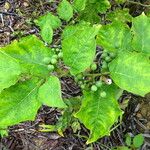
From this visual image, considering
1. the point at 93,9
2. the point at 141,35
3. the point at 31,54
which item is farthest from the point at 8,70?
the point at 93,9

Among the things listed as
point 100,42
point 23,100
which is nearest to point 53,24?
point 100,42

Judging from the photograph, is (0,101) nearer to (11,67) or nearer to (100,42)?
(11,67)

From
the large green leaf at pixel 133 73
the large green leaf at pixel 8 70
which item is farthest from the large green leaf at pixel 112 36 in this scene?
the large green leaf at pixel 8 70

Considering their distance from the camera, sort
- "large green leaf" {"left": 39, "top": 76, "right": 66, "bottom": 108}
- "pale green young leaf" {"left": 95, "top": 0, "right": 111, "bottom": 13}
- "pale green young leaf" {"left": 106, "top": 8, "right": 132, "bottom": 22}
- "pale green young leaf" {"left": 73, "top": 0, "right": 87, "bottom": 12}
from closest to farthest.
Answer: "large green leaf" {"left": 39, "top": 76, "right": 66, "bottom": 108}, "pale green young leaf" {"left": 73, "top": 0, "right": 87, "bottom": 12}, "pale green young leaf" {"left": 95, "top": 0, "right": 111, "bottom": 13}, "pale green young leaf" {"left": 106, "top": 8, "right": 132, "bottom": 22}

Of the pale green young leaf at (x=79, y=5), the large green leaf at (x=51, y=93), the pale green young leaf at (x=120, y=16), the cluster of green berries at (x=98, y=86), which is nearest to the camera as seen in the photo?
the large green leaf at (x=51, y=93)

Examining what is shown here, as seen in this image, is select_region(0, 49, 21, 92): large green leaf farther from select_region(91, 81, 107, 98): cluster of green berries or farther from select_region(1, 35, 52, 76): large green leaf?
select_region(91, 81, 107, 98): cluster of green berries

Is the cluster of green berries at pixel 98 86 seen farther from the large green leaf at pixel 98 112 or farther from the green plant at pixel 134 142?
the green plant at pixel 134 142

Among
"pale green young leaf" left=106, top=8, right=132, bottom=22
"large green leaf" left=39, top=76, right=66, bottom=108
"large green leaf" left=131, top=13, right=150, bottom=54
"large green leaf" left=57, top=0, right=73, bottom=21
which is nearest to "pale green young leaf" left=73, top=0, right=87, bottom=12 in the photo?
"large green leaf" left=57, top=0, right=73, bottom=21
